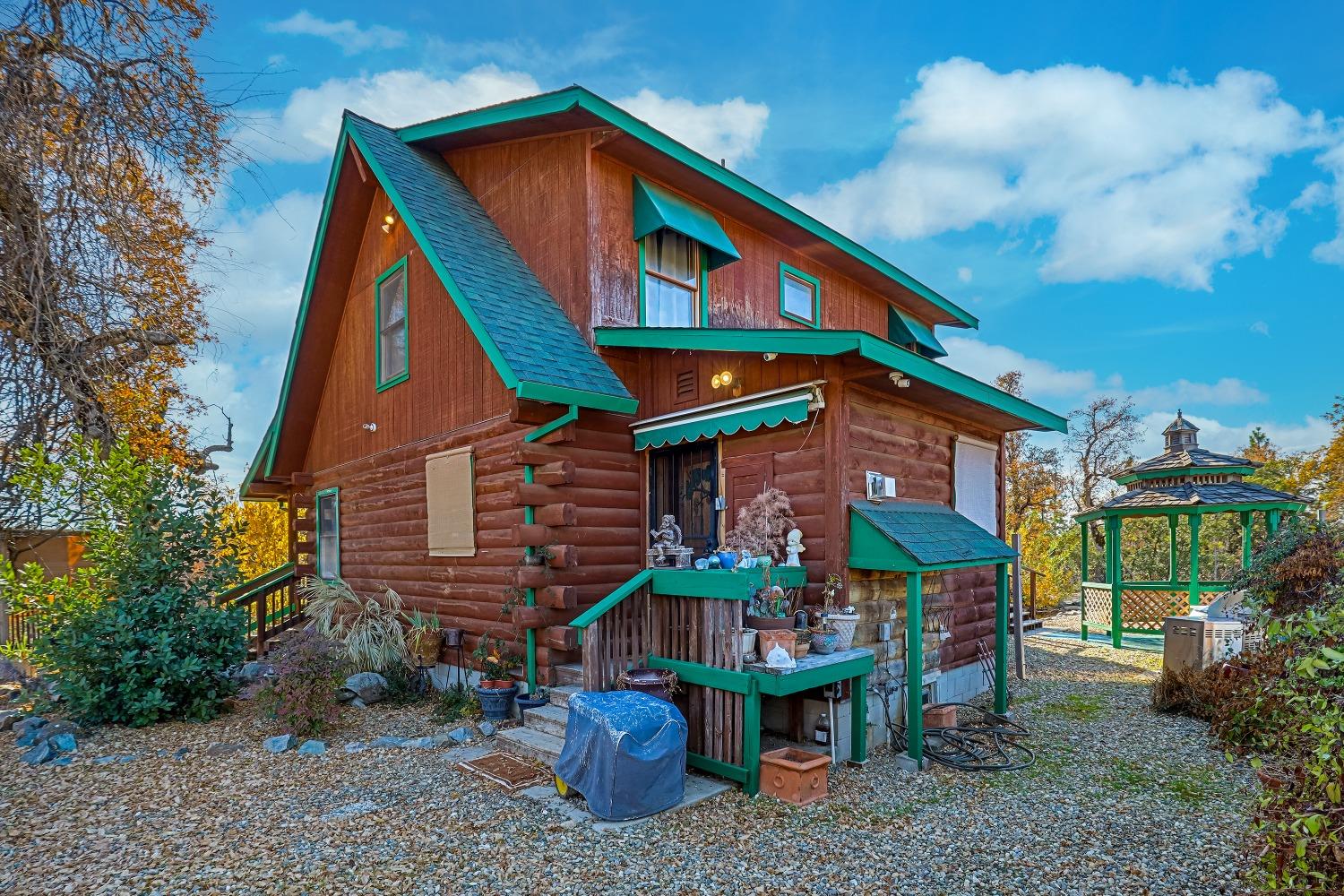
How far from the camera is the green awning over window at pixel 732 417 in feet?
20.6

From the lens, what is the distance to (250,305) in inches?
289

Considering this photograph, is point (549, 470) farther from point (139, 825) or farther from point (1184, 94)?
point (1184, 94)

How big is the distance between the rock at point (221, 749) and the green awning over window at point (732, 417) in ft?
16.1

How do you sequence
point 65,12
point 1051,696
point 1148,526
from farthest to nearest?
point 1148,526, point 1051,696, point 65,12

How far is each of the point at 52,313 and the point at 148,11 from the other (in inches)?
108

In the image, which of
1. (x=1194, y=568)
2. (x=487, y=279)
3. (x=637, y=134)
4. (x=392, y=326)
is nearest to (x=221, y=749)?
(x=487, y=279)

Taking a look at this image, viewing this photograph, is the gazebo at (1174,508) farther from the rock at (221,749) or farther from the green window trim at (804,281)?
the rock at (221,749)

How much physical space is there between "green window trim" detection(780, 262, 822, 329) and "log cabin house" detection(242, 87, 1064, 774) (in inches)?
1.9

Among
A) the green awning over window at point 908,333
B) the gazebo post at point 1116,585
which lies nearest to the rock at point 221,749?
the green awning over window at point 908,333

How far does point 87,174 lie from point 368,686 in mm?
5731

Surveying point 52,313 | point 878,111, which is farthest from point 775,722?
point 878,111

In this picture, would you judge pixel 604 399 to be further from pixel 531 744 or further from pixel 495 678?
pixel 531 744

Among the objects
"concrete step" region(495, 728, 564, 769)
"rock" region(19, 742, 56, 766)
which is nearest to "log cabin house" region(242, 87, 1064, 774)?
"concrete step" region(495, 728, 564, 769)

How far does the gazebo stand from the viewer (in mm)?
12203
